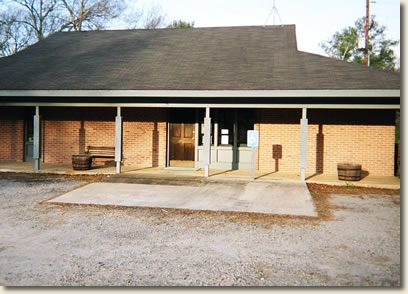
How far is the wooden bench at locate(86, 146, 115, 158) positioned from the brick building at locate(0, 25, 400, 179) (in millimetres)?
215

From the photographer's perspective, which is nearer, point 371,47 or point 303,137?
point 303,137

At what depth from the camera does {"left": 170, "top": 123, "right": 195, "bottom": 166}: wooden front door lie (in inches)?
542

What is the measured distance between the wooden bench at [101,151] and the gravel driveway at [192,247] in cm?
561

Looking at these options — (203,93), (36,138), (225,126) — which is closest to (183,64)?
(225,126)

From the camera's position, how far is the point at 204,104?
11.4 meters

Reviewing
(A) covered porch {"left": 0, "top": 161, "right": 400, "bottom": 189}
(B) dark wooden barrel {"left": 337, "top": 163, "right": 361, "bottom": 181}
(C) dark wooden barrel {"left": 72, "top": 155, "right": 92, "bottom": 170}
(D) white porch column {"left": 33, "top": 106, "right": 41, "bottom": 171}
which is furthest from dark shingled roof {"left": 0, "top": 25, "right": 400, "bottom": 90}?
(A) covered porch {"left": 0, "top": 161, "right": 400, "bottom": 189}

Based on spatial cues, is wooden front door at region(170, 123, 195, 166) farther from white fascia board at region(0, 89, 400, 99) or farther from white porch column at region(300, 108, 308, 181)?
white porch column at region(300, 108, 308, 181)

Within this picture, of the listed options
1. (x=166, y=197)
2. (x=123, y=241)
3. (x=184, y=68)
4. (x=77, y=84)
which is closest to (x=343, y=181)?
(x=166, y=197)

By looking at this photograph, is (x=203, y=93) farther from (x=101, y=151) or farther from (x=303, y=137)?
(x=101, y=151)

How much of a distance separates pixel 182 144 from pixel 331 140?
5125mm

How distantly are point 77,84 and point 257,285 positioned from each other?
9.49 metres

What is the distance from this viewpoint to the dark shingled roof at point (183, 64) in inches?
437

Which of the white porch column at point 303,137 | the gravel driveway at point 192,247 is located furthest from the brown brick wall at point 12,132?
the white porch column at point 303,137

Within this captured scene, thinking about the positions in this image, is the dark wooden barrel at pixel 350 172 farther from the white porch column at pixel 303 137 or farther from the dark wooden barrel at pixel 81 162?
the dark wooden barrel at pixel 81 162
